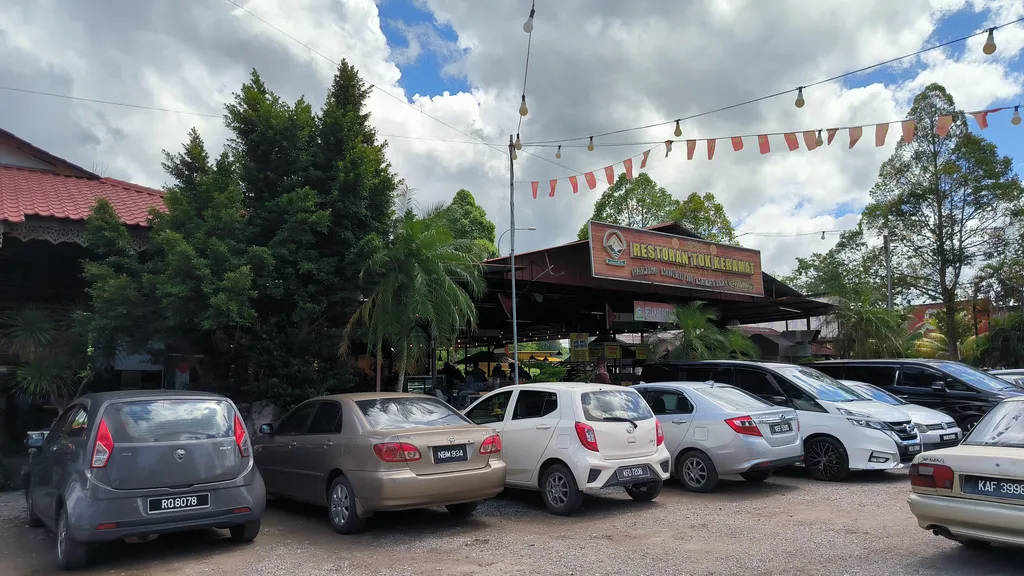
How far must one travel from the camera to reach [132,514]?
584 centimetres

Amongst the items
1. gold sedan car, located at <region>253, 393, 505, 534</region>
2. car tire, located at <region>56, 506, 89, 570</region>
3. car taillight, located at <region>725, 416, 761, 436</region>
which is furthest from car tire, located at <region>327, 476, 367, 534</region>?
car taillight, located at <region>725, 416, 761, 436</region>

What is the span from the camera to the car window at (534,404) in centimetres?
843

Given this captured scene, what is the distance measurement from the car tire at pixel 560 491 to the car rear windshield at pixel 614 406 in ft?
2.32

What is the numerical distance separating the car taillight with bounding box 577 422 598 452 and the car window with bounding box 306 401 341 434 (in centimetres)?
262

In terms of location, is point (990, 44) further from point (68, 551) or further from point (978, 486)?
point (68, 551)

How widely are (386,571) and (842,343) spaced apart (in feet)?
67.8

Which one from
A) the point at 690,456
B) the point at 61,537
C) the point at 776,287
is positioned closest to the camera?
the point at 61,537

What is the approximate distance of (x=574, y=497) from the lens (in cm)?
790

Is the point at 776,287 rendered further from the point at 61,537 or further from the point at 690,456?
the point at 61,537

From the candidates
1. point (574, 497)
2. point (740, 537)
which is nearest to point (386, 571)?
point (574, 497)

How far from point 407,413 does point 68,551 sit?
3.24m

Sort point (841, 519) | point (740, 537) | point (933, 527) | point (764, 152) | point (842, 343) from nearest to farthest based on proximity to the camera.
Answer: point (933, 527), point (740, 537), point (841, 519), point (764, 152), point (842, 343)

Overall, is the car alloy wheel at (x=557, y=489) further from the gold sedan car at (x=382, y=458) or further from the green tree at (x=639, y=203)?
the green tree at (x=639, y=203)

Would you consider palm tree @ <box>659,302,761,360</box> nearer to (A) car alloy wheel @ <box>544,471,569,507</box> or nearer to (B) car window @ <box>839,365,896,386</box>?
(B) car window @ <box>839,365,896,386</box>
